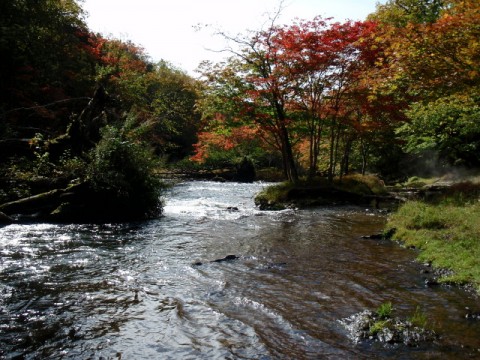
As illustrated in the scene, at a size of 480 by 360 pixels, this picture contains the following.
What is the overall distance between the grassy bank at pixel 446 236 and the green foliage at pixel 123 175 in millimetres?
8652

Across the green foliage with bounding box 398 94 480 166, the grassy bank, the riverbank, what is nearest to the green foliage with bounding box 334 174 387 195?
the riverbank

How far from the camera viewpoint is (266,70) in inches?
720

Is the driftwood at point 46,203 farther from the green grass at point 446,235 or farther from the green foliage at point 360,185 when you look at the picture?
the green foliage at point 360,185

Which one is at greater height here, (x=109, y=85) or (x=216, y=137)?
(x=109, y=85)

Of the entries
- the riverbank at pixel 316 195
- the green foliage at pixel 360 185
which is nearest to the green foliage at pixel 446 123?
the green foliage at pixel 360 185

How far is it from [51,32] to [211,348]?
24772 millimetres

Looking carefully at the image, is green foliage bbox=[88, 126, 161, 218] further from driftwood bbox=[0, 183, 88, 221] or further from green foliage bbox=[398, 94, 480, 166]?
green foliage bbox=[398, 94, 480, 166]

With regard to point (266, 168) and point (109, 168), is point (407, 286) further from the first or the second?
point (266, 168)

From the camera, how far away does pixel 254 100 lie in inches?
718

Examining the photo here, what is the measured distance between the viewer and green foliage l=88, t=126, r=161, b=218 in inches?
517

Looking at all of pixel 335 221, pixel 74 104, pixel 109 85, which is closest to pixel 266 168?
pixel 109 85

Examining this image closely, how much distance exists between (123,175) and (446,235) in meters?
10.2

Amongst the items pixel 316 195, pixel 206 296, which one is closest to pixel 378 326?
pixel 206 296

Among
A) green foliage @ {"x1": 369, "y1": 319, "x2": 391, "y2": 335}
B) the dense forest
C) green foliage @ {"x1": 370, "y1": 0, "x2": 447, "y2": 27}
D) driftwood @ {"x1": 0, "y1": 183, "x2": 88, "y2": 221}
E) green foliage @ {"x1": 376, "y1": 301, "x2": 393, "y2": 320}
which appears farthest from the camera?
green foliage @ {"x1": 370, "y1": 0, "x2": 447, "y2": 27}
